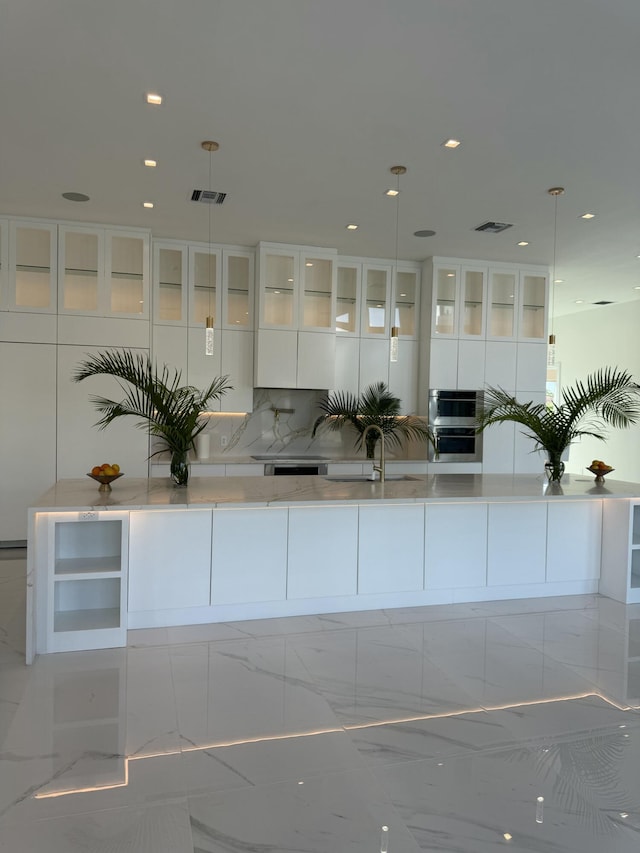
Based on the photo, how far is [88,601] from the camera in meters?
3.58

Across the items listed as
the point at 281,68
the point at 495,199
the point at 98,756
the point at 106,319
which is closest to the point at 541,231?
the point at 495,199

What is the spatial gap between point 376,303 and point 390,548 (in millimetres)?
3572

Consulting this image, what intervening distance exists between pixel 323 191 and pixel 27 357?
122 inches

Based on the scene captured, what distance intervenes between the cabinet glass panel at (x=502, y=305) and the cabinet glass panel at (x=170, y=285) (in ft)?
11.4

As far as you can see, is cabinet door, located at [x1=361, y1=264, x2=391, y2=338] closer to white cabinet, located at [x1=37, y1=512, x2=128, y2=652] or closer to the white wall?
white cabinet, located at [x1=37, y1=512, x2=128, y2=652]

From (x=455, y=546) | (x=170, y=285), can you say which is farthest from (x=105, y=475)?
(x=170, y=285)

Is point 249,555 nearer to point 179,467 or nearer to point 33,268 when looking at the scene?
point 179,467

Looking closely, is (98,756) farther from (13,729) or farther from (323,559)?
(323,559)

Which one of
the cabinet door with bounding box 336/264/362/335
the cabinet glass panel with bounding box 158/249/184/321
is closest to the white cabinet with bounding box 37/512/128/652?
the cabinet glass panel with bounding box 158/249/184/321

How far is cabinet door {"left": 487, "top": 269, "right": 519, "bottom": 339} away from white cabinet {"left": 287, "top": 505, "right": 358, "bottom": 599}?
3.82 m

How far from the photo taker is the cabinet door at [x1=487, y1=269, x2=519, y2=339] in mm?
6859

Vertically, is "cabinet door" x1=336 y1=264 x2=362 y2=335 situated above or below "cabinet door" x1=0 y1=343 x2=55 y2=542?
above

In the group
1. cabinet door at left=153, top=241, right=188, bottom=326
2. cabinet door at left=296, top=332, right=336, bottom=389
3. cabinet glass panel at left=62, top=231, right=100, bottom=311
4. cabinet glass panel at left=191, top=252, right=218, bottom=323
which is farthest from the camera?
cabinet door at left=296, top=332, right=336, bottom=389

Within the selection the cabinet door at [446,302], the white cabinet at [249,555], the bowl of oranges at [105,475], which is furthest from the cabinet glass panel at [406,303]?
the bowl of oranges at [105,475]
